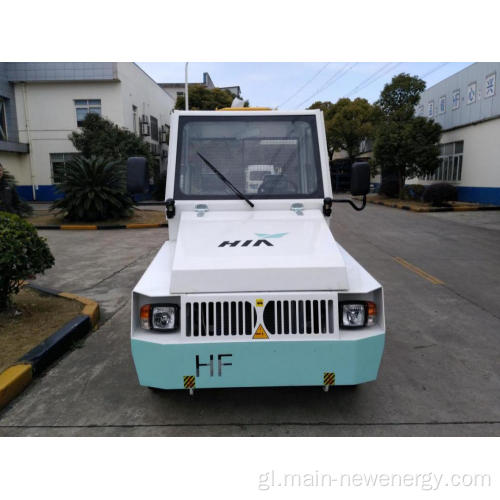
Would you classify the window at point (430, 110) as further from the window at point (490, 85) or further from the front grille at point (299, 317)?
the front grille at point (299, 317)

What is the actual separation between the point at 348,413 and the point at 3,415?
9.07 ft

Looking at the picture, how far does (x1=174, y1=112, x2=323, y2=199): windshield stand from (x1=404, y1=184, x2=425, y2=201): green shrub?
23.2 metres

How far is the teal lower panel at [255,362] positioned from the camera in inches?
125

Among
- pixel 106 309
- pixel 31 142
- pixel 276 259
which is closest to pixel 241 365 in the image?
pixel 276 259

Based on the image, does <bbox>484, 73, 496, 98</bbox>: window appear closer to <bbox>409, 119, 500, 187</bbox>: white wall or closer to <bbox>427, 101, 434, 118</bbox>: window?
<bbox>409, 119, 500, 187</bbox>: white wall

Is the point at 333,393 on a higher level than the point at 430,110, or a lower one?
lower

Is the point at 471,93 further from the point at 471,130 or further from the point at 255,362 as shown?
the point at 255,362

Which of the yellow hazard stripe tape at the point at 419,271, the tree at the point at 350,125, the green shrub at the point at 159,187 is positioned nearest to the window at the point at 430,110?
the tree at the point at 350,125

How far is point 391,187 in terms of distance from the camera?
3034 centimetres

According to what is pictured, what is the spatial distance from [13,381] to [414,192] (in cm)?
2700

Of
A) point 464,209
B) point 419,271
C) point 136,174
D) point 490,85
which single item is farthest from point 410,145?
point 136,174

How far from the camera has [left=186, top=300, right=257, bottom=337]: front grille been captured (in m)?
3.20
